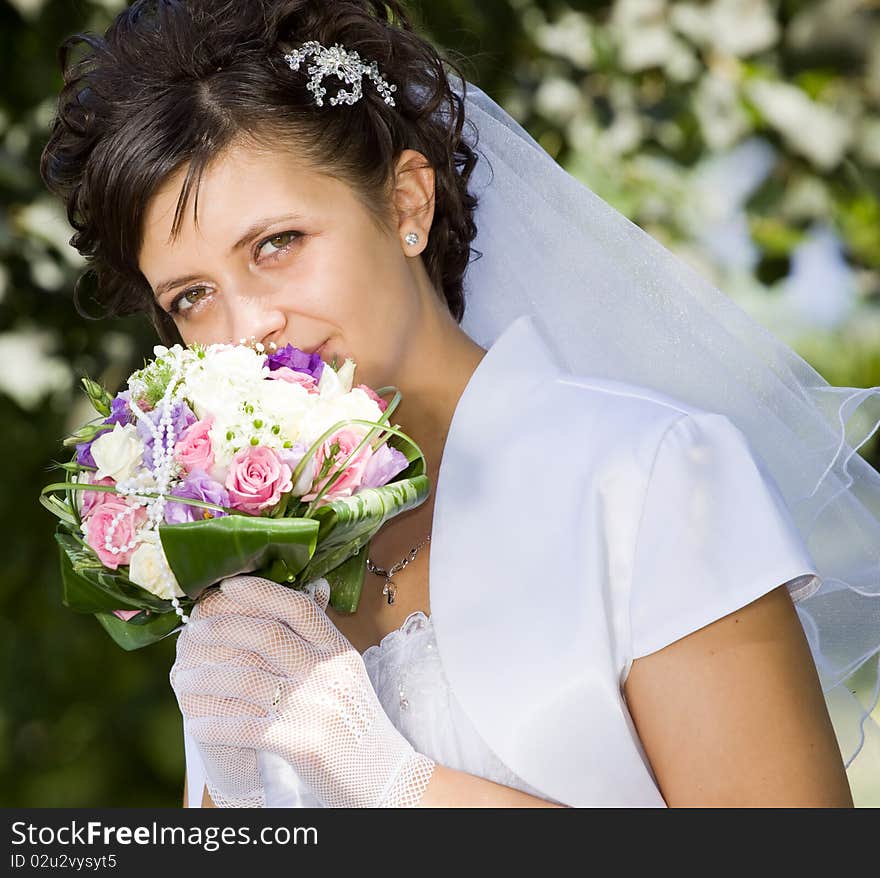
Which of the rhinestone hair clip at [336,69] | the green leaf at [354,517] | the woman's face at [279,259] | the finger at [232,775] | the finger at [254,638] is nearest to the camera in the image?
the green leaf at [354,517]

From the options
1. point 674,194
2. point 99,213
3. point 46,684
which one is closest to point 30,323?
point 46,684

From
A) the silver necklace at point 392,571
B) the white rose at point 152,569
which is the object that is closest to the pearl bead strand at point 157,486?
the white rose at point 152,569

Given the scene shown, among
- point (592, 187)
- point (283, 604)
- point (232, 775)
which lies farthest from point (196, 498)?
point (592, 187)

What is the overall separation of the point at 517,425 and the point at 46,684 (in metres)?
2.25

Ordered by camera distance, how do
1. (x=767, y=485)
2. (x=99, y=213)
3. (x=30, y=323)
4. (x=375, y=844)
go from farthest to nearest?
(x=30, y=323) → (x=99, y=213) → (x=767, y=485) → (x=375, y=844)

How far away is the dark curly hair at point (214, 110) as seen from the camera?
2.46 metres

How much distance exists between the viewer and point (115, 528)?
195cm

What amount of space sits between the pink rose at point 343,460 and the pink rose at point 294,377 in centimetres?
11

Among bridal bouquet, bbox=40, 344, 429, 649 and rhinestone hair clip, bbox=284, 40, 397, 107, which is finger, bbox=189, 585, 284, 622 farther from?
rhinestone hair clip, bbox=284, 40, 397, 107

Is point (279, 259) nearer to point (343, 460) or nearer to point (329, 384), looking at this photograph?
point (329, 384)

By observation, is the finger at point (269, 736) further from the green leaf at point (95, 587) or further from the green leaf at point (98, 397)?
the green leaf at point (98, 397)

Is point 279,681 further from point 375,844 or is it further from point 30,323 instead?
point 30,323

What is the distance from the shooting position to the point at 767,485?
2178 mm

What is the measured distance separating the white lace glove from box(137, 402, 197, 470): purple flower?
0.81 ft
